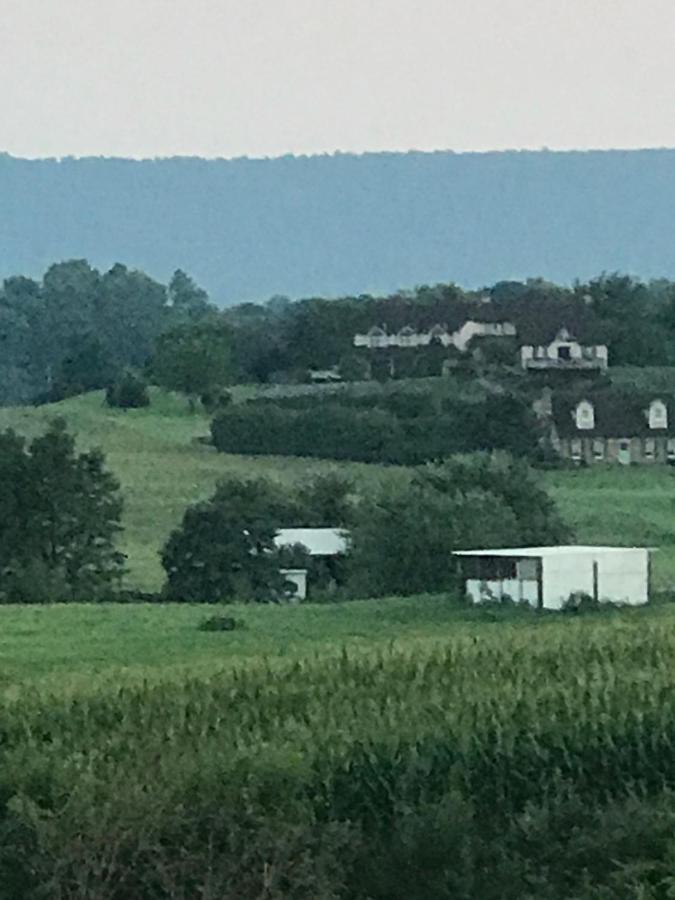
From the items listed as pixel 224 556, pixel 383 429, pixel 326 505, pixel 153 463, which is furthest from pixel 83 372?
pixel 224 556

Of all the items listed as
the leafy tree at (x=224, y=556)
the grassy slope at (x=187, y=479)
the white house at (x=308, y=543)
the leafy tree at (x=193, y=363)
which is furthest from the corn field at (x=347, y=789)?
the leafy tree at (x=193, y=363)

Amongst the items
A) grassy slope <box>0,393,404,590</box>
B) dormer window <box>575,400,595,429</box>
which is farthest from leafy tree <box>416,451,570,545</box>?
dormer window <box>575,400,595,429</box>

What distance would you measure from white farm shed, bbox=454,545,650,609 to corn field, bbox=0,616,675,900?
15021mm

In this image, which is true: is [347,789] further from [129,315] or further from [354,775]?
[129,315]

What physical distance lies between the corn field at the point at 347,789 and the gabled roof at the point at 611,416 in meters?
46.4

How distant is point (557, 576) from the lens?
37.2 meters

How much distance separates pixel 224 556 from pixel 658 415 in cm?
2738

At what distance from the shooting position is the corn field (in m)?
16.7

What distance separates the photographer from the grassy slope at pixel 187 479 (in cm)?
5356

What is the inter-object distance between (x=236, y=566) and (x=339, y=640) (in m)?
12.6

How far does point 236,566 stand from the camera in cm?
4334

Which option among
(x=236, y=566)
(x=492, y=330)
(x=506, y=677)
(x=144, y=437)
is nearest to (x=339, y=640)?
(x=506, y=677)

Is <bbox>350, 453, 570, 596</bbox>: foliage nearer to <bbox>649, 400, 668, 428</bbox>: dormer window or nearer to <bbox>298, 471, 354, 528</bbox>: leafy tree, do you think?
<bbox>298, 471, 354, 528</bbox>: leafy tree

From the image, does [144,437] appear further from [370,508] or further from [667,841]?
[667,841]
